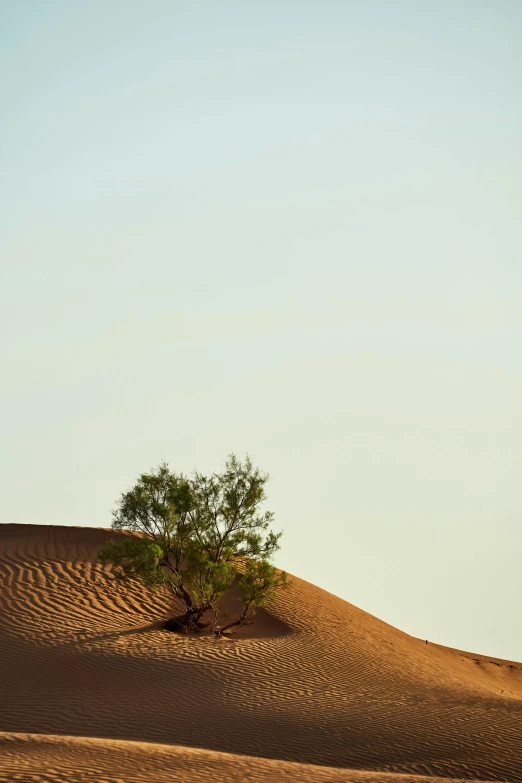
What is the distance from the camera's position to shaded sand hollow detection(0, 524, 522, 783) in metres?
13.1

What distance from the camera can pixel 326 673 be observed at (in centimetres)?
2144

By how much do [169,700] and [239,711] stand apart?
1948 millimetres

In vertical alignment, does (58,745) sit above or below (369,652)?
below

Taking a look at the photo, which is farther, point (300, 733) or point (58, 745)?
point (300, 733)

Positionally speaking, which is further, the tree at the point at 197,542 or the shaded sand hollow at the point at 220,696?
the tree at the point at 197,542

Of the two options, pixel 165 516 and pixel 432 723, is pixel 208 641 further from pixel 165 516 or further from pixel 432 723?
pixel 432 723

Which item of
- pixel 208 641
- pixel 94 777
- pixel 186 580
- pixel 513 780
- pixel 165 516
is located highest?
pixel 165 516

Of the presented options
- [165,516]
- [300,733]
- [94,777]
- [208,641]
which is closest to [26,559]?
[165,516]

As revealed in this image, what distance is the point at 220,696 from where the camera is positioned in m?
19.2

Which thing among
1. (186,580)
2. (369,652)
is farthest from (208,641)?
(369,652)

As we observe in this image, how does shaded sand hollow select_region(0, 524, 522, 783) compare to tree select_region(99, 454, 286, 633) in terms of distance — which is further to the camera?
tree select_region(99, 454, 286, 633)

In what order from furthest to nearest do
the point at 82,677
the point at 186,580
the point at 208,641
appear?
the point at 186,580
the point at 208,641
the point at 82,677

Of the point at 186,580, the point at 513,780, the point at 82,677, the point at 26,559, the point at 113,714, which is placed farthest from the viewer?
the point at 26,559

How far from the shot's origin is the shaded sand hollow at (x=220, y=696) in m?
13.1
